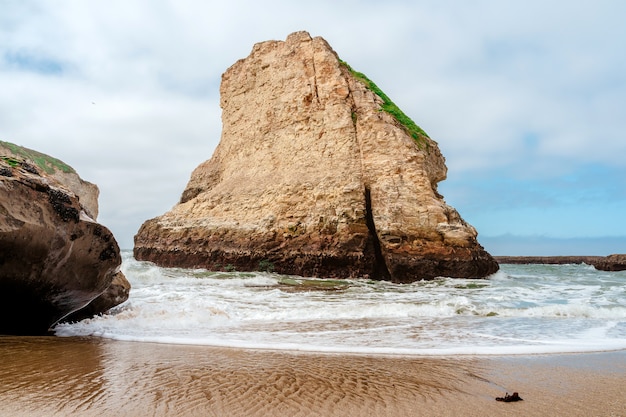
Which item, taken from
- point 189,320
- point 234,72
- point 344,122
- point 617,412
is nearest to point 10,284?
point 189,320

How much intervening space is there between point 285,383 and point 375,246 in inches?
542

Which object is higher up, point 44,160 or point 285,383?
point 44,160

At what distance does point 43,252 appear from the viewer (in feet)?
13.4

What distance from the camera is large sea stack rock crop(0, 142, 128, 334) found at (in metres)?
3.91

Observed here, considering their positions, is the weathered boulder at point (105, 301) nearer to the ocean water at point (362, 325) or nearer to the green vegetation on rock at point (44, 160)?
the ocean water at point (362, 325)

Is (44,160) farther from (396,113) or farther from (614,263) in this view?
(614,263)

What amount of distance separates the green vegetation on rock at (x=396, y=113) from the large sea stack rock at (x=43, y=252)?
666 inches

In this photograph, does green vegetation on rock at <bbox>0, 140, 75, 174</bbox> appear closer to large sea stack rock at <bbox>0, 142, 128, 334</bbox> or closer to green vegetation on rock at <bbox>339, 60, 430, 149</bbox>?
green vegetation on rock at <bbox>339, 60, 430, 149</bbox>

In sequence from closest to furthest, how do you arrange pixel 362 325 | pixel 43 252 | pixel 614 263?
pixel 43 252 → pixel 362 325 → pixel 614 263

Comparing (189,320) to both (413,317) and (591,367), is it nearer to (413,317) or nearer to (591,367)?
(413,317)

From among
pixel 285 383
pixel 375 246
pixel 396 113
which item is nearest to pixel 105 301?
pixel 285 383

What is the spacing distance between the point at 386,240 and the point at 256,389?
13.4m

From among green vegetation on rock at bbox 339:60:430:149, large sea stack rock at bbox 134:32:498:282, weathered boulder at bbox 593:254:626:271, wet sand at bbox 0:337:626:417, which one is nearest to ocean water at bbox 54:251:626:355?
wet sand at bbox 0:337:626:417

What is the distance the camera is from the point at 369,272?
1547 centimetres
